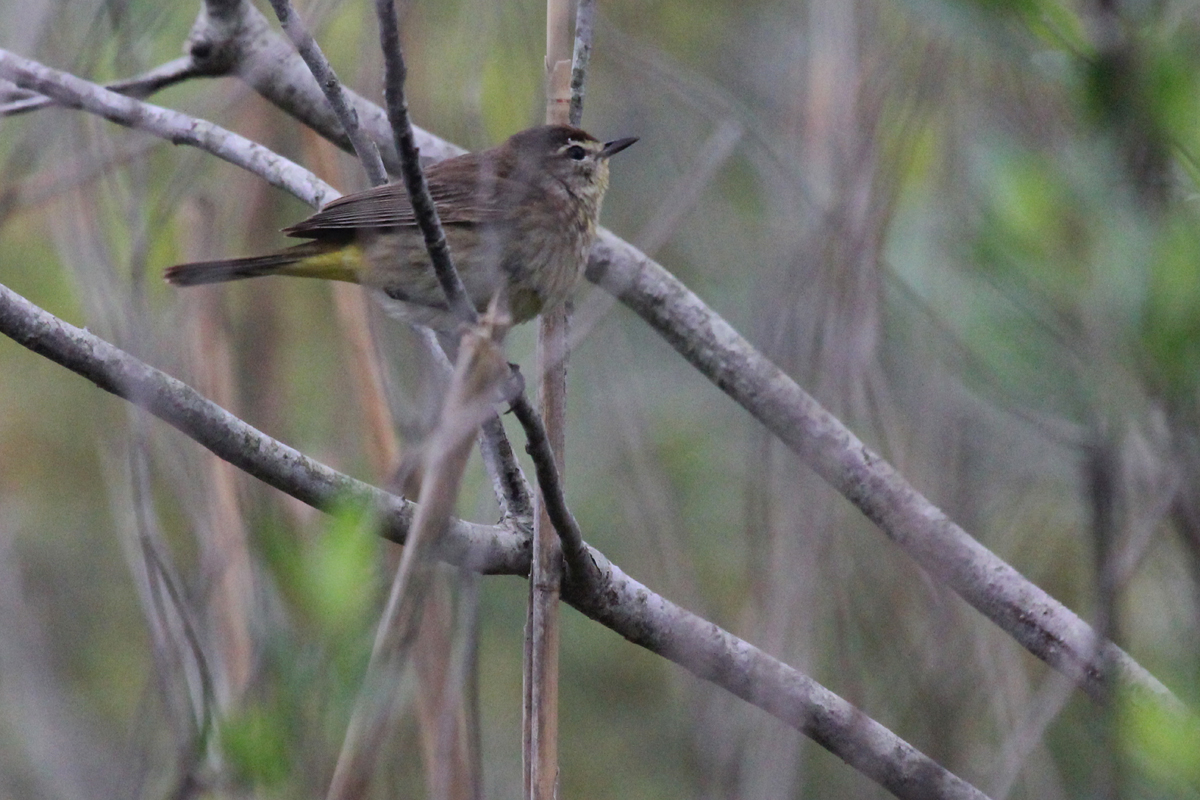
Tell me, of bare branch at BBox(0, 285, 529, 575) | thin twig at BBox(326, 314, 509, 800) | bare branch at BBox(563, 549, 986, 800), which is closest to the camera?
thin twig at BBox(326, 314, 509, 800)

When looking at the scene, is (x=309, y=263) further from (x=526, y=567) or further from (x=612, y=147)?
(x=526, y=567)

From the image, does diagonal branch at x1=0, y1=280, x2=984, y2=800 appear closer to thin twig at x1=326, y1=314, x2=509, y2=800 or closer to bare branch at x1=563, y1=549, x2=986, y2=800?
bare branch at x1=563, y1=549, x2=986, y2=800

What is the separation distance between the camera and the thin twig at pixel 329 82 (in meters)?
2.49

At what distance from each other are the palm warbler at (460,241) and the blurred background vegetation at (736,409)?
0.57ft

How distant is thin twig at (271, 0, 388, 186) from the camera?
2492 mm

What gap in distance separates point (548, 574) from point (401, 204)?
169cm

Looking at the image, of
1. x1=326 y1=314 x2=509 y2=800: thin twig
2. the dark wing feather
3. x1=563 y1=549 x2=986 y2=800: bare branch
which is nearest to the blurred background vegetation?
x1=563 y1=549 x2=986 y2=800: bare branch

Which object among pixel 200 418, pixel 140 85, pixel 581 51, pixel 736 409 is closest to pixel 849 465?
pixel 581 51

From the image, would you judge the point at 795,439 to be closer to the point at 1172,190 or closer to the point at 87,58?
the point at 1172,190

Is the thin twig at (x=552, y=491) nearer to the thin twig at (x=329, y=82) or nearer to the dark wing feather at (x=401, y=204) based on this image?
the thin twig at (x=329, y=82)

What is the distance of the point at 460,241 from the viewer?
435 cm

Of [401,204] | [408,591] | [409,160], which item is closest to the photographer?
[408,591]

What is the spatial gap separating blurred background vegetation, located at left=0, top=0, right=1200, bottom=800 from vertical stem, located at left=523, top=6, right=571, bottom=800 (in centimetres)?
16

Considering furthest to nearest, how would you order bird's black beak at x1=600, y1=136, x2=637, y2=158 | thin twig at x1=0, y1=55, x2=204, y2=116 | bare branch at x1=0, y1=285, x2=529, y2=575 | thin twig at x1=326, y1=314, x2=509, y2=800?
bird's black beak at x1=600, y1=136, x2=637, y2=158
thin twig at x1=0, y1=55, x2=204, y2=116
bare branch at x1=0, y1=285, x2=529, y2=575
thin twig at x1=326, y1=314, x2=509, y2=800
